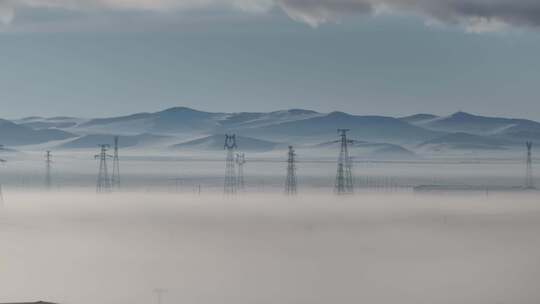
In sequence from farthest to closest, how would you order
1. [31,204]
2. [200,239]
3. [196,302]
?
A: 1. [31,204]
2. [200,239]
3. [196,302]

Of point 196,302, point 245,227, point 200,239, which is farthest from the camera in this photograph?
point 245,227

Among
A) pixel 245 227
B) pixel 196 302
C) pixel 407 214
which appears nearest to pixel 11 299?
pixel 196 302

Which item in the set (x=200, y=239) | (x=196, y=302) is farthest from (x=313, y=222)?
(x=196, y=302)

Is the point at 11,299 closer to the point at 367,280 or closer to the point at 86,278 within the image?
the point at 86,278

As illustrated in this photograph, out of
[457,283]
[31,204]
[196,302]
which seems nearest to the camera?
[196,302]

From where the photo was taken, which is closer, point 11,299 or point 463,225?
point 11,299

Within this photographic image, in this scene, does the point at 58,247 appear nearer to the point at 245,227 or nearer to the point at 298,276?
the point at 245,227
